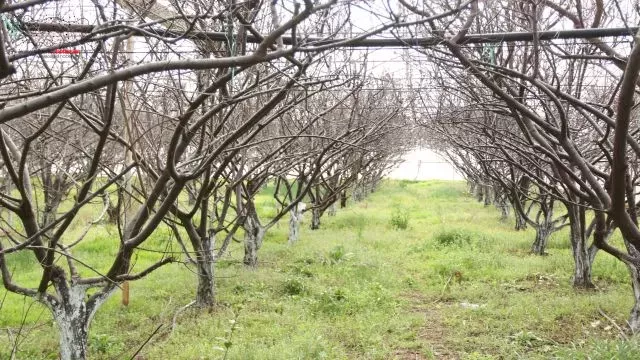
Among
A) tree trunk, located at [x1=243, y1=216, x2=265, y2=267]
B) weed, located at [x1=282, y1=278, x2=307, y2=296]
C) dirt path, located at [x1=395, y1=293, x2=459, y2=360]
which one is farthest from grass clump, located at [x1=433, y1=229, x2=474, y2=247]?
weed, located at [x1=282, y1=278, x2=307, y2=296]

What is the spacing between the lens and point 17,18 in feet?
10.1

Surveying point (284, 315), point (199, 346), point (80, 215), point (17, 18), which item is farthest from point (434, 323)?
point (80, 215)

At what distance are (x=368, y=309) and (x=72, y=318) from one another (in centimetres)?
364

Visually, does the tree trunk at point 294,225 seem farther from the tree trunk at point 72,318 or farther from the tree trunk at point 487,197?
the tree trunk at point 487,197

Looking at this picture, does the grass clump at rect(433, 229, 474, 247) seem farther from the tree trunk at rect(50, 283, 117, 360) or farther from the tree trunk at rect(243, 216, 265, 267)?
the tree trunk at rect(50, 283, 117, 360)

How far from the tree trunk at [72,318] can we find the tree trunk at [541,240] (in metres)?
8.52


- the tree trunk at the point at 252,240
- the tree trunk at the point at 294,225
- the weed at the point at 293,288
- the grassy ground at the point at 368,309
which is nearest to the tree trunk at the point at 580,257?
the grassy ground at the point at 368,309

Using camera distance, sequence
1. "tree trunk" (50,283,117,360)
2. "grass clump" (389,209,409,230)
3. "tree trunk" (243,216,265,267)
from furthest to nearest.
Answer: "grass clump" (389,209,409,230) → "tree trunk" (243,216,265,267) → "tree trunk" (50,283,117,360)

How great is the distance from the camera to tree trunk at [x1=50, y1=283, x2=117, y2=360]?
438 cm

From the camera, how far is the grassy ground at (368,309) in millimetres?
5637

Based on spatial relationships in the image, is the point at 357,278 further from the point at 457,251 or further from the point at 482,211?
the point at 482,211

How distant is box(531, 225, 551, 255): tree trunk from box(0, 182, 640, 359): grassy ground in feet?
0.81

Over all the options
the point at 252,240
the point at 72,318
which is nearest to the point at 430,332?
the point at 252,240

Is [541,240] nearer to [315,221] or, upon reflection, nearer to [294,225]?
[294,225]
